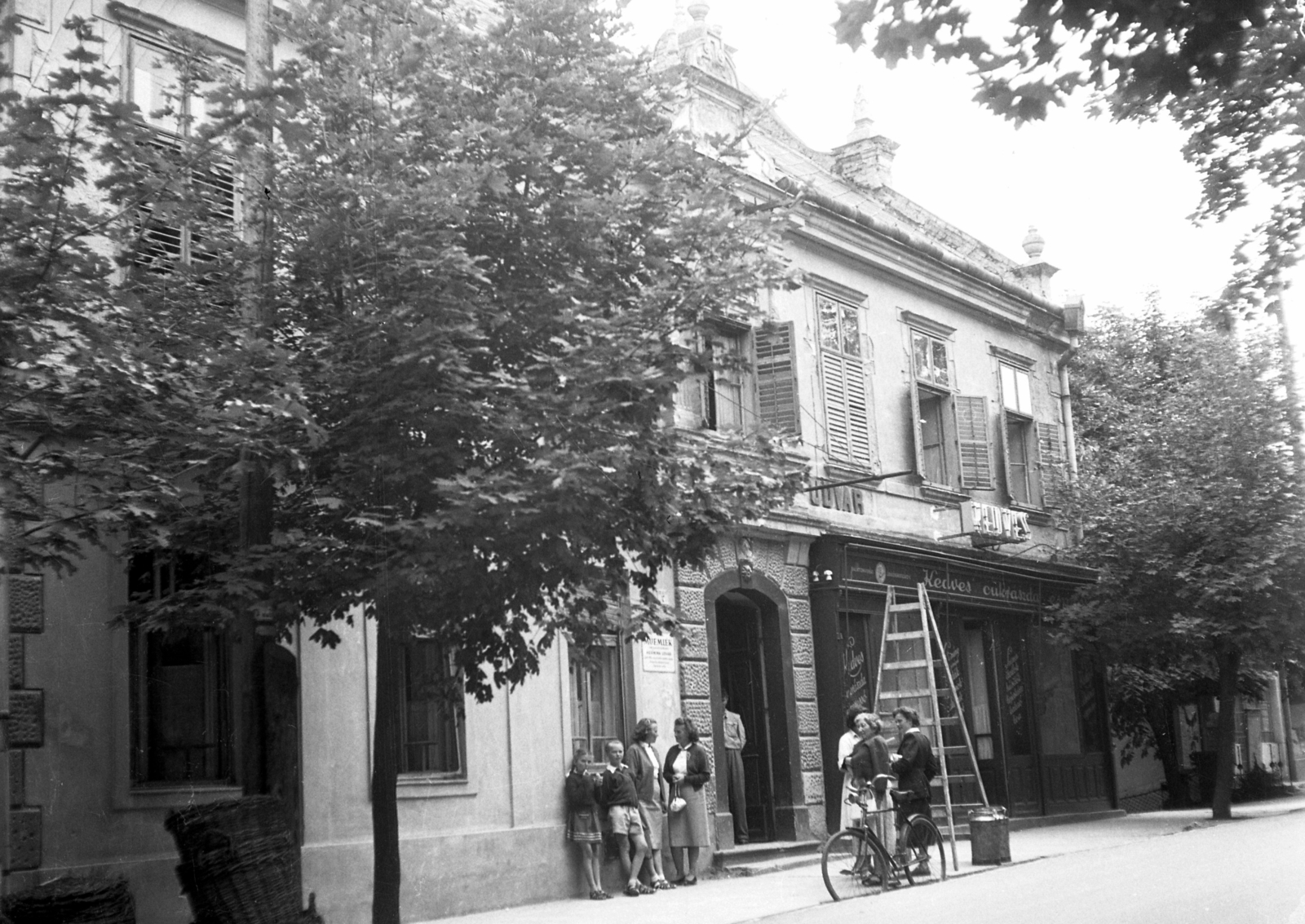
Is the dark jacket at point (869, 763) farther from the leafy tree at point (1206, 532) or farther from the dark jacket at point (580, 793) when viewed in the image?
the leafy tree at point (1206, 532)

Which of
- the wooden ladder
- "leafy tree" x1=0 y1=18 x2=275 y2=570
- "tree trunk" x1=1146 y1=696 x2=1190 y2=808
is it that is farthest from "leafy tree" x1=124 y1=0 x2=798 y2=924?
"tree trunk" x1=1146 y1=696 x2=1190 y2=808

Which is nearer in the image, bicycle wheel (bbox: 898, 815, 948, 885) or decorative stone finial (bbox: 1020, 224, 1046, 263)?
bicycle wheel (bbox: 898, 815, 948, 885)

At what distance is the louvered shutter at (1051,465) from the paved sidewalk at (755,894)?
5654 millimetres

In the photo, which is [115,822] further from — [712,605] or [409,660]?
[712,605]

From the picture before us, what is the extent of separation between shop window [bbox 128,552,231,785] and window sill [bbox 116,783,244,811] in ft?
0.27

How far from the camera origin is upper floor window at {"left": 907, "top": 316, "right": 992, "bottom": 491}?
79.6ft

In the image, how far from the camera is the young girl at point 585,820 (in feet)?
52.9

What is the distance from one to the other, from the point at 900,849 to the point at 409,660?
5.10 meters

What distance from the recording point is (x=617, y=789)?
53.0 feet

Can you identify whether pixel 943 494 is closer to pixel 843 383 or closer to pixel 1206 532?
pixel 843 383

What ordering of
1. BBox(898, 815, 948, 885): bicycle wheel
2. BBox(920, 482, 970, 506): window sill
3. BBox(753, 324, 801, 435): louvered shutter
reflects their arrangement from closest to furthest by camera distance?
BBox(898, 815, 948, 885): bicycle wheel < BBox(753, 324, 801, 435): louvered shutter < BBox(920, 482, 970, 506): window sill

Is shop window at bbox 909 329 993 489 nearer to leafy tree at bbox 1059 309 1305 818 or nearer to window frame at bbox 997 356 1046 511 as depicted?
window frame at bbox 997 356 1046 511

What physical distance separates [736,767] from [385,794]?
28.7 ft

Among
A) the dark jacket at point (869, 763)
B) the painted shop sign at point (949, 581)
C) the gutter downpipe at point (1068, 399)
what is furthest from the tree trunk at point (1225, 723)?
the dark jacket at point (869, 763)
